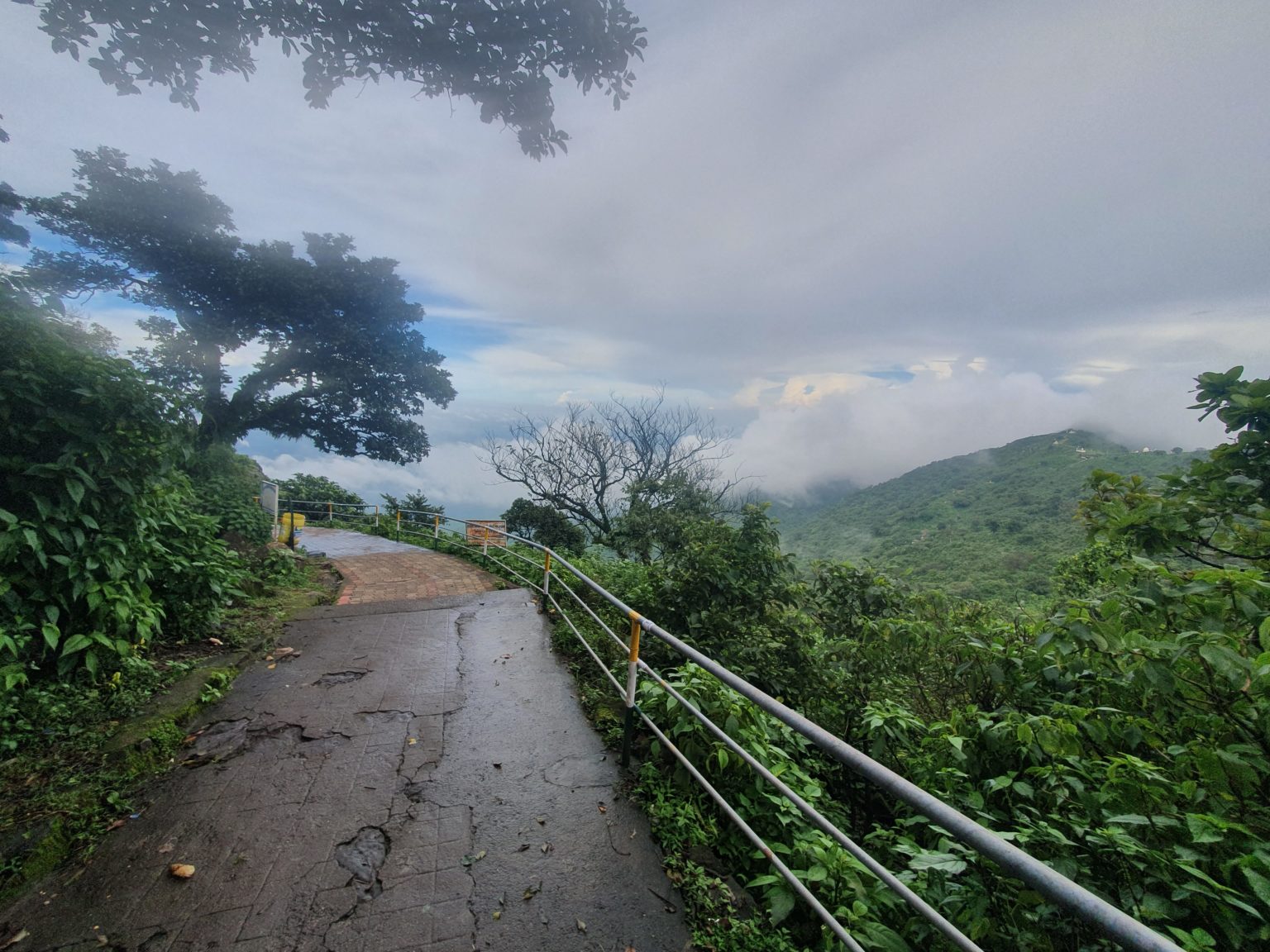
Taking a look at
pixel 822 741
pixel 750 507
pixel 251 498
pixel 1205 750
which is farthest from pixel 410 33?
pixel 251 498

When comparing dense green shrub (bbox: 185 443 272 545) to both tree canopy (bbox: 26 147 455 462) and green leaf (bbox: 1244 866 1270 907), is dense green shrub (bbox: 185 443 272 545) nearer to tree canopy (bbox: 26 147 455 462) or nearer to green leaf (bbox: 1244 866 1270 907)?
tree canopy (bbox: 26 147 455 462)

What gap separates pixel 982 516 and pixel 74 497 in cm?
3519

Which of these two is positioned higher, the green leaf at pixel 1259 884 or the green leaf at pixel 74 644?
the green leaf at pixel 74 644

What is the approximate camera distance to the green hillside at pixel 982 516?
60.3ft

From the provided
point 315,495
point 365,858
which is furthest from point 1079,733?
point 315,495

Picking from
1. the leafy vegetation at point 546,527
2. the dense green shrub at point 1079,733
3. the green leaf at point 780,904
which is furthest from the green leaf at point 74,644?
the leafy vegetation at point 546,527

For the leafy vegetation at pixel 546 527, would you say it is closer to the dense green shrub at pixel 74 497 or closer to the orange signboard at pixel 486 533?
the orange signboard at pixel 486 533

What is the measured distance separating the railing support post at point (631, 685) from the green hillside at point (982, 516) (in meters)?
10.5

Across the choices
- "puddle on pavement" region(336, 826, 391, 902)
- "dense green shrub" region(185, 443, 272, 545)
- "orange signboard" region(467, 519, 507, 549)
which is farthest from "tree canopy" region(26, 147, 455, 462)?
"puddle on pavement" region(336, 826, 391, 902)

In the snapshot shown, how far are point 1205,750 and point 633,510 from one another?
45.6 feet

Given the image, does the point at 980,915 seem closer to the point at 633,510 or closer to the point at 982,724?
the point at 982,724

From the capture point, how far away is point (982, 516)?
94.2 feet

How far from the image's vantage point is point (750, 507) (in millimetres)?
4508

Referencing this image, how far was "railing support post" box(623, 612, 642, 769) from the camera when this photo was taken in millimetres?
Result: 2693
